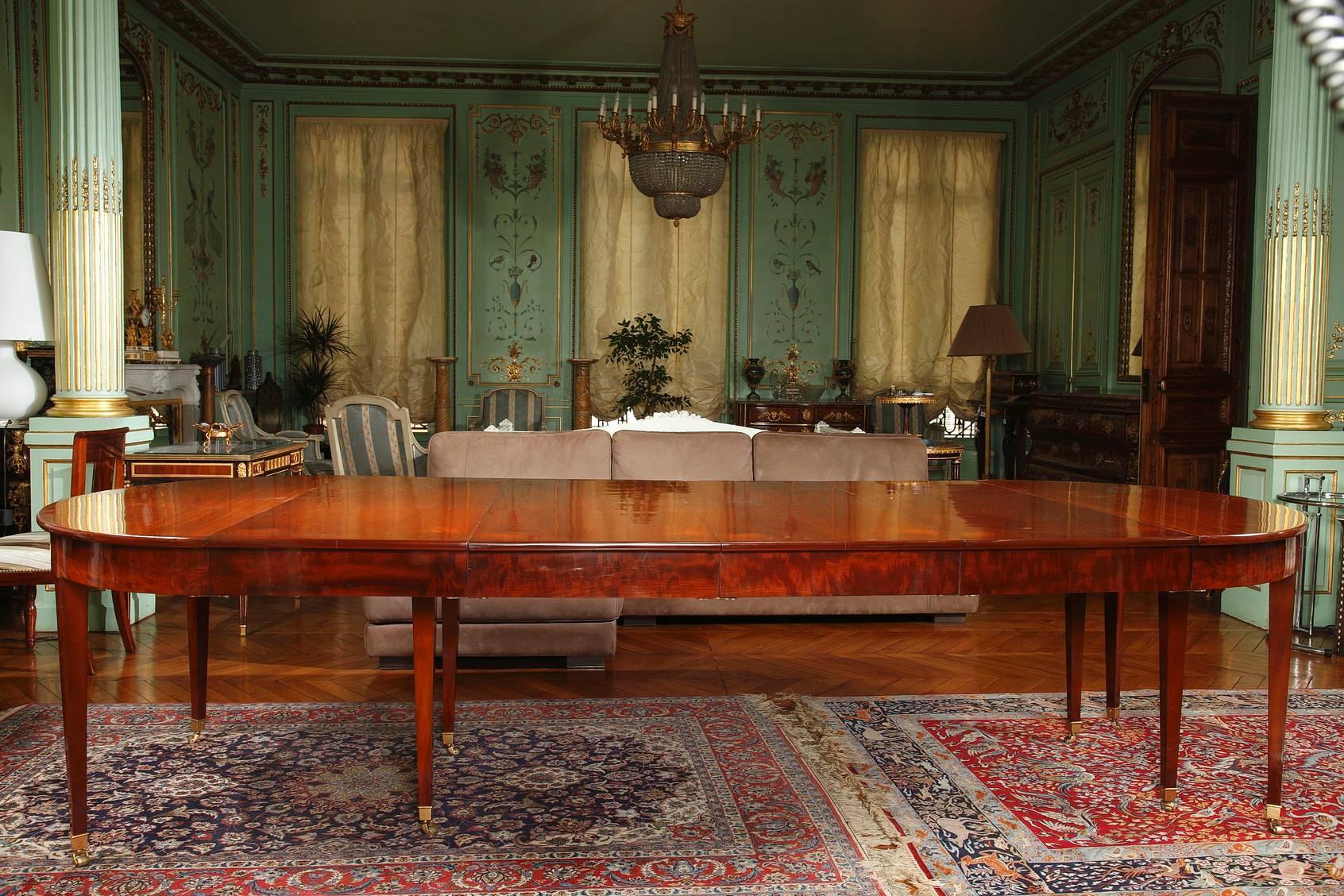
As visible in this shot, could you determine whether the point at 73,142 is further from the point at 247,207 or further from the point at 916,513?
the point at 247,207

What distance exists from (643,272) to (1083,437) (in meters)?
3.89

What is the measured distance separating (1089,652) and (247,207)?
24.7ft

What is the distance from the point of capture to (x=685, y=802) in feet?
8.80

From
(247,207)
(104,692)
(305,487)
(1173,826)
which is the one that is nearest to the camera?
(1173,826)

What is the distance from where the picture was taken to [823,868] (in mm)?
2309

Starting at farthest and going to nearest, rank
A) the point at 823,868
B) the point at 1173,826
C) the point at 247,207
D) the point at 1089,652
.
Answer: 1. the point at 247,207
2. the point at 1089,652
3. the point at 1173,826
4. the point at 823,868

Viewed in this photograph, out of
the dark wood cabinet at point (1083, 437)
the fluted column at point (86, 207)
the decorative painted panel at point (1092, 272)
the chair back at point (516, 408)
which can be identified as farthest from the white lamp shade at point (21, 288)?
the decorative painted panel at point (1092, 272)

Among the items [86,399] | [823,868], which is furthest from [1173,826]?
[86,399]

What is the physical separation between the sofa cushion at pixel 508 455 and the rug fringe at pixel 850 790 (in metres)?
1.33

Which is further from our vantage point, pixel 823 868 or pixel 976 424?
pixel 976 424

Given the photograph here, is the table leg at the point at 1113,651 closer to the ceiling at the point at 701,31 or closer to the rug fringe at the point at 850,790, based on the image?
the rug fringe at the point at 850,790

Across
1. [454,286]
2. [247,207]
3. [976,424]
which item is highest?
[247,207]

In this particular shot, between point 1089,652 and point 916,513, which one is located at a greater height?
point 916,513

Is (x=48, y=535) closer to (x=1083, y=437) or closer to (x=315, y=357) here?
(x=315, y=357)
